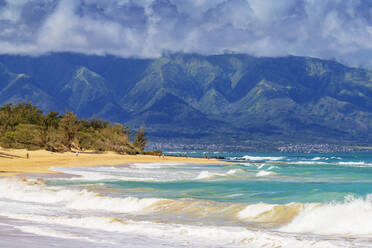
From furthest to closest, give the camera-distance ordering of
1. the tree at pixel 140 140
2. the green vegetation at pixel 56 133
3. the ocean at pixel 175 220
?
1. the tree at pixel 140 140
2. the green vegetation at pixel 56 133
3. the ocean at pixel 175 220

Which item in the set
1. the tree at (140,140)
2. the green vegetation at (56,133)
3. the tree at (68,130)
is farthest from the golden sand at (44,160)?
the tree at (140,140)

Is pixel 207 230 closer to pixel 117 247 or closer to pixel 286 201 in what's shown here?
pixel 117 247

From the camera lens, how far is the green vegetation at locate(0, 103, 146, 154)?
3083 inches

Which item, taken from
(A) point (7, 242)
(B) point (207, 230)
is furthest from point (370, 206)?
(A) point (7, 242)

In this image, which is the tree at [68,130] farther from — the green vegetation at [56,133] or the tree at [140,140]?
the tree at [140,140]

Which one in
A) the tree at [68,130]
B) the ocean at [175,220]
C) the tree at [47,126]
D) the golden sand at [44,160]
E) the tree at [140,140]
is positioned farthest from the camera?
the tree at [140,140]

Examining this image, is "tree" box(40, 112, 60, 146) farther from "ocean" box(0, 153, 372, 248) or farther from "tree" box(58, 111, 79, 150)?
"ocean" box(0, 153, 372, 248)

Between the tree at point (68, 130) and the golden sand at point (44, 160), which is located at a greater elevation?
the tree at point (68, 130)

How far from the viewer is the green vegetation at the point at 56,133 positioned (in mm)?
78312

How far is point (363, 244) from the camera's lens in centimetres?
1473

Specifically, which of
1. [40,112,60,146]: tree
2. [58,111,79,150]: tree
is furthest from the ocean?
[58,111,79,150]: tree

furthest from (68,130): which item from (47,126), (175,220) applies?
(175,220)

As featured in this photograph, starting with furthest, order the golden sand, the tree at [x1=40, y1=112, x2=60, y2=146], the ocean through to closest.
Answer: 1. the tree at [x1=40, y1=112, x2=60, y2=146]
2. the golden sand
3. the ocean

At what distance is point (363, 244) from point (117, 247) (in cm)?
640
